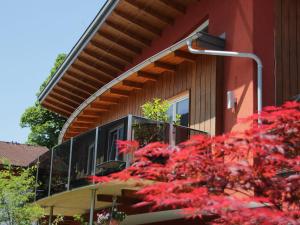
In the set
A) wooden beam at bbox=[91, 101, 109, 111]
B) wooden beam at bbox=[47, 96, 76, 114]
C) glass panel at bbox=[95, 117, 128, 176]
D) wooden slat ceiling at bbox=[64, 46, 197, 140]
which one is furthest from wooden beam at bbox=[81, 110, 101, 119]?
glass panel at bbox=[95, 117, 128, 176]

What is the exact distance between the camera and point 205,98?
39.5 ft

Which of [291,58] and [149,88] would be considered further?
[149,88]

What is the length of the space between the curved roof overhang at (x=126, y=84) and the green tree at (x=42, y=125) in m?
16.2

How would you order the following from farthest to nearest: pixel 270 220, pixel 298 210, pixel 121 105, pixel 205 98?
pixel 121 105 → pixel 205 98 → pixel 298 210 → pixel 270 220

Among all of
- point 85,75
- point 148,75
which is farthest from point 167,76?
point 85,75

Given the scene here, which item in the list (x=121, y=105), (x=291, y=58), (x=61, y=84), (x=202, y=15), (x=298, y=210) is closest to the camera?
(x=298, y=210)

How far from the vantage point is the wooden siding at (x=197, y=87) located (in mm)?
11758

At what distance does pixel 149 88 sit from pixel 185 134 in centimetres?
375

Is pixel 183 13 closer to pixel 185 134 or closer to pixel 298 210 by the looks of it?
pixel 185 134

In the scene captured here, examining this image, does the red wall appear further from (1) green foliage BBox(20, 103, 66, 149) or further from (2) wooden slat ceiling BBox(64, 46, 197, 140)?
(1) green foliage BBox(20, 103, 66, 149)

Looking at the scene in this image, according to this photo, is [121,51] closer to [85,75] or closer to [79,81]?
[85,75]

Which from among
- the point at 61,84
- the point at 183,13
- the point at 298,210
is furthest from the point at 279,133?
the point at 61,84

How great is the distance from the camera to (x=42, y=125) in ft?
121

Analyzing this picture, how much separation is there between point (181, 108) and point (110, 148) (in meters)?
2.53
